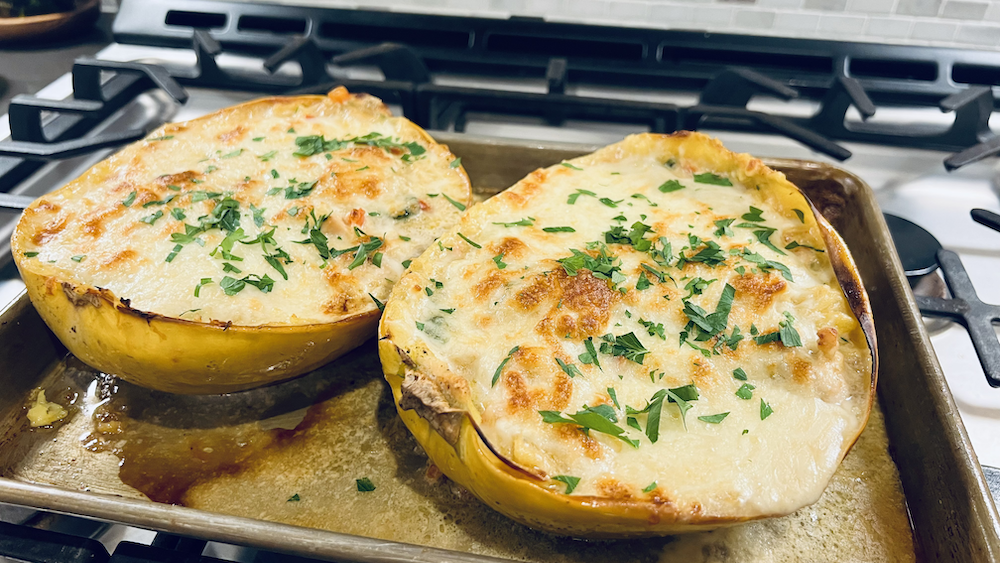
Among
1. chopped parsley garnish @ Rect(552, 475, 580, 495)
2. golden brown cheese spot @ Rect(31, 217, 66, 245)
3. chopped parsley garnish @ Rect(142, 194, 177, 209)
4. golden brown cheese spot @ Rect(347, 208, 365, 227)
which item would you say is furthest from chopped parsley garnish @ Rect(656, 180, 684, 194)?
golden brown cheese spot @ Rect(31, 217, 66, 245)

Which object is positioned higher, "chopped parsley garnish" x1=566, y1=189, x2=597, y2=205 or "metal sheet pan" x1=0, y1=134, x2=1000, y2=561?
"chopped parsley garnish" x1=566, y1=189, x2=597, y2=205

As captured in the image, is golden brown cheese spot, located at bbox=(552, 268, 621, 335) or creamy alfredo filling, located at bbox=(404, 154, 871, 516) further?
golden brown cheese spot, located at bbox=(552, 268, 621, 335)

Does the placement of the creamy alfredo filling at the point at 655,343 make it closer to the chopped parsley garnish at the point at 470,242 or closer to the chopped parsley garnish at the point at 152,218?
the chopped parsley garnish at the point at 470,242

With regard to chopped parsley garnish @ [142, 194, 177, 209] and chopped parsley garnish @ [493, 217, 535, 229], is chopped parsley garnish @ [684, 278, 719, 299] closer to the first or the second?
chopped parsley garnish @ [493, 217, 535, 229]

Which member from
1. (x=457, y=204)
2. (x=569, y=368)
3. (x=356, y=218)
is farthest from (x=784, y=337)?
(x=356, y=218)

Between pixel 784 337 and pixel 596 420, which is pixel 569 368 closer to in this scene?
pixel 596 420

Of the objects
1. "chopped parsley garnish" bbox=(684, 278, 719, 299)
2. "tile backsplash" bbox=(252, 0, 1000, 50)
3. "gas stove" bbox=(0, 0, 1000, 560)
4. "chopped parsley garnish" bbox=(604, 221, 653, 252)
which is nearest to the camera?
"chopped parsley garnish" bbox=(684, 278, 719, 299)

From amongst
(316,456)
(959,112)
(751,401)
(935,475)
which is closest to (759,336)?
(751,401)
